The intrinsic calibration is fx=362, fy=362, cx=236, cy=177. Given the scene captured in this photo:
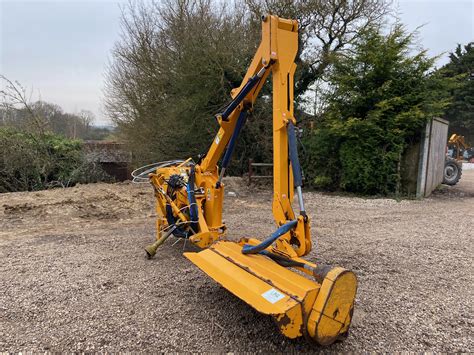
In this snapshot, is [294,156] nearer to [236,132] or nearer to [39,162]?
[236,132]

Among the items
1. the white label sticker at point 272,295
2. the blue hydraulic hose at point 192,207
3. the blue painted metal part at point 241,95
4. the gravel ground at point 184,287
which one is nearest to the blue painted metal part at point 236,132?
the blue painted metal part at point 241,95

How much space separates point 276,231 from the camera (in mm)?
3121

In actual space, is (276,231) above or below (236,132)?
below

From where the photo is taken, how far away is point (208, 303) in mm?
3346

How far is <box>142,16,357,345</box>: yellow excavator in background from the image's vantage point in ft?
7.90

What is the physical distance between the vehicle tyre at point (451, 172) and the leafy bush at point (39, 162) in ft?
39.4

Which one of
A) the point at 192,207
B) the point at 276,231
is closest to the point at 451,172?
the point at 192,207

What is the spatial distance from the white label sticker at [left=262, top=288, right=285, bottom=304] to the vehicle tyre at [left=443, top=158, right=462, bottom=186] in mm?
11759

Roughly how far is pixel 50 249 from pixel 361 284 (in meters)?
4.14

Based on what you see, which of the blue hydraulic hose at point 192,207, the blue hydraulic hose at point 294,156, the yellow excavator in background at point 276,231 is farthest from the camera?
the blue hydraulic hose at point 192,207

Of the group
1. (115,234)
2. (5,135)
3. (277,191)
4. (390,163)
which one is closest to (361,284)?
(277,191)

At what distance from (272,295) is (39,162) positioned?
10.6 meters

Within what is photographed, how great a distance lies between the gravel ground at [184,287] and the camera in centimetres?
277

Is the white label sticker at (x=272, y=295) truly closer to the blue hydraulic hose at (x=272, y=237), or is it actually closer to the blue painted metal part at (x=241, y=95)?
the blue hydraulic hose at (x=272, y=237)
